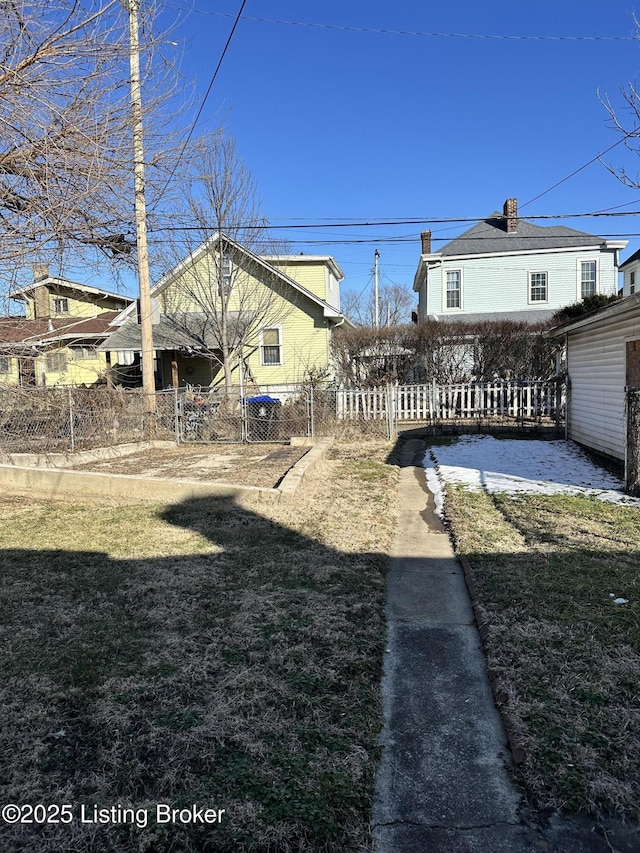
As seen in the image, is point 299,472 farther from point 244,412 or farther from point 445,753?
point 445,753

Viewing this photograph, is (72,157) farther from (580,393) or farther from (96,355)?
(96,355)

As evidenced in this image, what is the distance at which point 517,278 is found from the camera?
23875mm

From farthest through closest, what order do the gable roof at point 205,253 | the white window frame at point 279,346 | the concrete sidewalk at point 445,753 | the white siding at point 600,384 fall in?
1. the white window frame at point 279,346
2. the gable roof at point 205,253
3. the white siding at point 600,384
4. the concrete sidewalk at point 445,753

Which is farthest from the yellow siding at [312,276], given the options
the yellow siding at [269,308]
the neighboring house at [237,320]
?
the yellow siding at [269,308]

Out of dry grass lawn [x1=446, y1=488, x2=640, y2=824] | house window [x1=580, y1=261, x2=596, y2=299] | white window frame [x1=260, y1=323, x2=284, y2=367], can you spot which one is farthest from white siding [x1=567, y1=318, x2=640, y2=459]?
house window [x1=580, y1=261, x2=596, y2=299]

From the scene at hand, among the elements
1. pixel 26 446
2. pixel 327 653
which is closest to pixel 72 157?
pixel 327 653

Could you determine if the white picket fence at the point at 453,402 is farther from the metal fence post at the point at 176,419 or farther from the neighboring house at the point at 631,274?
the neighboring house at the point at 631,274

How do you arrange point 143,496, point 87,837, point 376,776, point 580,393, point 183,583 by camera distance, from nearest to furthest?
point 87,837 → point 376,776 → point 183,583 → point 143,496 → point 580,393

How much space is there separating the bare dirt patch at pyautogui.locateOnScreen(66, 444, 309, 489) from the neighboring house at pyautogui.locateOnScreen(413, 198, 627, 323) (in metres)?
14.5

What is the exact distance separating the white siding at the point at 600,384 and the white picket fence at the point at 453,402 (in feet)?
8.20

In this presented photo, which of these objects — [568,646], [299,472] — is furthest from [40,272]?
[568,646]

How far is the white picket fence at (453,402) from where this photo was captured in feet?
48.0

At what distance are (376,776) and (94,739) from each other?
4.24 ft

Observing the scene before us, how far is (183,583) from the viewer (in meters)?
4.30
